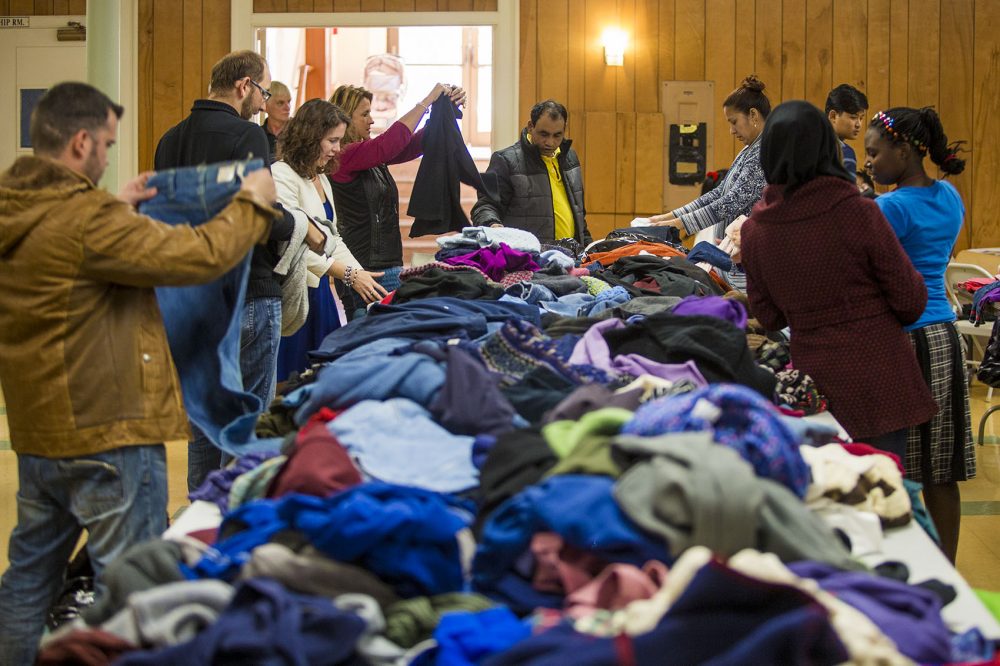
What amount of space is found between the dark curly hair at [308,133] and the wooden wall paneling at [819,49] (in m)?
5.83

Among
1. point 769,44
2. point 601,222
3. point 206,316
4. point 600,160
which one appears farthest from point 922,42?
point 206,316

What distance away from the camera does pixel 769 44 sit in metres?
9.19

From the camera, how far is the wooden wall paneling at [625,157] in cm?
925

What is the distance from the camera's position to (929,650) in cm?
154

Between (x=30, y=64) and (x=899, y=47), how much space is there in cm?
714

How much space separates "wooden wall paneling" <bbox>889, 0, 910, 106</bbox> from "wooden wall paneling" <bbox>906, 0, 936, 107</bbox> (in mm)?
32

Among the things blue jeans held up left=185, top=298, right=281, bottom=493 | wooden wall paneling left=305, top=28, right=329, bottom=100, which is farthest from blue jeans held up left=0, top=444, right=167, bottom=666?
wooden wall paneling left=305, top=28, right=329, bottom=100

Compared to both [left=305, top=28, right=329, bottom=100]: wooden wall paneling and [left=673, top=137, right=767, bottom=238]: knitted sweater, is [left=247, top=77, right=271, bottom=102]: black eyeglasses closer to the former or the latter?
[left=673, top=137, right=767, bottom=238]: knitted sweater

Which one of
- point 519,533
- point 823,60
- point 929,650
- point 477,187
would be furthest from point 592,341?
point 823,60

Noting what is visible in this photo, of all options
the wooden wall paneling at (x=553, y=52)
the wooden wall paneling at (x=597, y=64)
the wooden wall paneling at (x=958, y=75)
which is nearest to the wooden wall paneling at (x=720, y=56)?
the wooden wall paneling at (x=597, y=64)

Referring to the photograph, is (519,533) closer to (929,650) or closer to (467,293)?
A: (929,650)

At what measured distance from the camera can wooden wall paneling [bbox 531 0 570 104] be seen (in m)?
9.16

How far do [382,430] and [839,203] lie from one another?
1473mm

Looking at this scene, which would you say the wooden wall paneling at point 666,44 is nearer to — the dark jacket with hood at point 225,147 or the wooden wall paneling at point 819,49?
the wooden wall paneling at point 819,49
